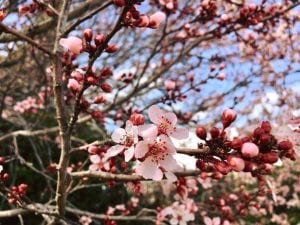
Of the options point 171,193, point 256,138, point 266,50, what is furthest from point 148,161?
point 171,193

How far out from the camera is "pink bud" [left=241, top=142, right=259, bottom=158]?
4.74ft

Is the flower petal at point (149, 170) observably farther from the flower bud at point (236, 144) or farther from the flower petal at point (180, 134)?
the flower bud at point (236, 144)

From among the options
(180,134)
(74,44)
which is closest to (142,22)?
(74,44)

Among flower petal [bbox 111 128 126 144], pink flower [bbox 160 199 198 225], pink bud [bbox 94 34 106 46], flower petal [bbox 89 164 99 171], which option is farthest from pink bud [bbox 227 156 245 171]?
pink flower [bbox 160 199 198 225]

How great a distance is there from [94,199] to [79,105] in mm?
5480

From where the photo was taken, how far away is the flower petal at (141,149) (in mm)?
1723

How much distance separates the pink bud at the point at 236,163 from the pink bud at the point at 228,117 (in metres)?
0.18

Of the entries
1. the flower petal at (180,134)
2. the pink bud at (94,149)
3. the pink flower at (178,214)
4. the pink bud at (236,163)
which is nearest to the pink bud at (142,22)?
the flower petal at (180,134)

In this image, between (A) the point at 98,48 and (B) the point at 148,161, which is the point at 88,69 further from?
(B) the point at 148,161

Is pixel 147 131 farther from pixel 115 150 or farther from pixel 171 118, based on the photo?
pixel 115 150

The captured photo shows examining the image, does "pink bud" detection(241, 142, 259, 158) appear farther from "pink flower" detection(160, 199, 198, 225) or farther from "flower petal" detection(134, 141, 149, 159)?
"pink flower" detection(160, 199, 198, 225)

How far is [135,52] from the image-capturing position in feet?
22.3

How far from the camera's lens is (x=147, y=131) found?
1.65 metres

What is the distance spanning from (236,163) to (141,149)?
1.36 ft
